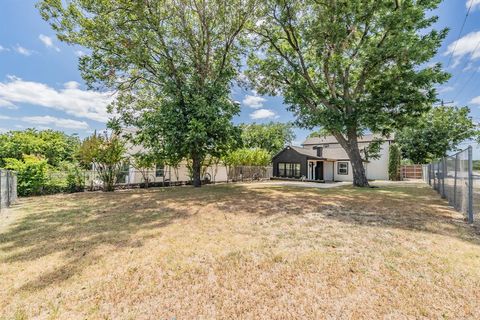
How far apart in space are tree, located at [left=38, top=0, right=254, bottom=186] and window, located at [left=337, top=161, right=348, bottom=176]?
1758 centimetres

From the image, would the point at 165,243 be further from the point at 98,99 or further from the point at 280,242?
the point at 98,99

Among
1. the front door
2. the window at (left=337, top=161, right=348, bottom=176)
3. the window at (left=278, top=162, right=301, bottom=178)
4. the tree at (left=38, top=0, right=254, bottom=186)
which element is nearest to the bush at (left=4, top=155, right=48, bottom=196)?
the tree at (left=38, top=0, right=254, bottom=186)

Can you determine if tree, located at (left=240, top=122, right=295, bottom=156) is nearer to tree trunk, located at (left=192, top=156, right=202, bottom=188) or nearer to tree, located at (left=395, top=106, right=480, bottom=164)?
tree, located at (left=395, top=106, right=480, bottom=164)

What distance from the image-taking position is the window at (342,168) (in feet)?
83.6

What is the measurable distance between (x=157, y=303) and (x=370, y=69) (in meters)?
14.9

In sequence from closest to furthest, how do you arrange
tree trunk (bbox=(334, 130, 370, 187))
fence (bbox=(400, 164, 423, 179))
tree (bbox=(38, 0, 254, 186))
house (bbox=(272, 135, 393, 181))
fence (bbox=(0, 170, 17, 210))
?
fence (bbox=(0, 170, 17, 210)) → tree (bbox=(38, 0, 254, 186)) → tree trunk (bbox=(334, 130, 370, 187)) → house (bbox=(272, 135, 393, 181)) → fence (bbox=(400, 164, 423, 179))

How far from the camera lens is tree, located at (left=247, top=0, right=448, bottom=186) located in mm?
11805

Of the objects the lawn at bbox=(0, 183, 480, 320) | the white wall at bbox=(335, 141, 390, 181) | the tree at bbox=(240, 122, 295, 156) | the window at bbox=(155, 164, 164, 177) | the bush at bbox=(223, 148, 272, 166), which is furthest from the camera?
the tree at bbox=(240, 122, 295, 156)

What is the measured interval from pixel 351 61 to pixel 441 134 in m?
22.4

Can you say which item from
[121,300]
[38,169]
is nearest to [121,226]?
[121,300]

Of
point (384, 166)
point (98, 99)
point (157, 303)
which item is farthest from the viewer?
point (384, 166)

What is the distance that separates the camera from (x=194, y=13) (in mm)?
12727

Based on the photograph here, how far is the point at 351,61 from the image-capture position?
12727mm

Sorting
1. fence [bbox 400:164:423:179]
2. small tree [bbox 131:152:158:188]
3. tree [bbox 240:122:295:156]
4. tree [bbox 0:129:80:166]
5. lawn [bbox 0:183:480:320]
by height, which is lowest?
lawn [bbox 0:183:480:320]
